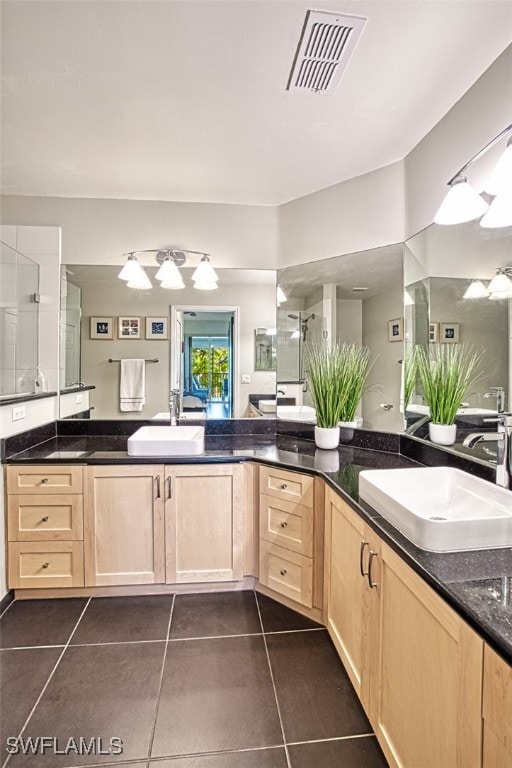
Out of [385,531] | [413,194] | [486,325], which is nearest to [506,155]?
[486,325]

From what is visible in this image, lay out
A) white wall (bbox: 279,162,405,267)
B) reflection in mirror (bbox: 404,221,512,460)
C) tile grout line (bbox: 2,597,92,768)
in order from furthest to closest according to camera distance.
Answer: white wall (bbox: 279,162,405,267) < reflection in mirror (bbox: 404,221,512,460) < tile grout line (bbox: 2,597,92,768)

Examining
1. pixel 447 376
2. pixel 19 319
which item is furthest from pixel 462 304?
pixel 19 319

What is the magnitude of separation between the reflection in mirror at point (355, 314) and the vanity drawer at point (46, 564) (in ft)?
5.45

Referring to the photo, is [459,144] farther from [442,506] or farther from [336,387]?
[442,506]

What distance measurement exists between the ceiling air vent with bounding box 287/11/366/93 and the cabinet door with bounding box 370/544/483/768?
1.76 m

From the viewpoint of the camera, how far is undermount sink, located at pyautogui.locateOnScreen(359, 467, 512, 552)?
3.60ft

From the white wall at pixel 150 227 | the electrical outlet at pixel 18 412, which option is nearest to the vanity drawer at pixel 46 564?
the electrical outlet at pixel 18 412

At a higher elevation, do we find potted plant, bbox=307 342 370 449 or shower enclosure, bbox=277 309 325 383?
shower enclosure, bbox=277 309 325 383

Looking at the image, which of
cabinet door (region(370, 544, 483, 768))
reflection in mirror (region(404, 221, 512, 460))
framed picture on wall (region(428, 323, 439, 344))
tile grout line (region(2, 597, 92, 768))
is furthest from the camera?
framed picture on wall (region(428, 323, 439, 344))

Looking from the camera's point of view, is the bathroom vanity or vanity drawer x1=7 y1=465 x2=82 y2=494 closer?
the bathroom vanity

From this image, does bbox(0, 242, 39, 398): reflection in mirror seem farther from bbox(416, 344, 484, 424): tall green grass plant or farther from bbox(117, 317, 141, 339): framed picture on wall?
bbox(416, 344, 484, 424): tall green grass plant

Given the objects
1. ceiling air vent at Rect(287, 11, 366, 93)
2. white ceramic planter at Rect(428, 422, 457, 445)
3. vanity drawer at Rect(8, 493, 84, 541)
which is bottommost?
vanity drawer at Rect(8, 493, 84, 541)

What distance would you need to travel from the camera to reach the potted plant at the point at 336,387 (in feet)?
7.82

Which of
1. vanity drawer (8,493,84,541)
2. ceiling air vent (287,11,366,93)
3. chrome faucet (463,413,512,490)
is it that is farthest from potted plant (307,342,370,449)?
vanity drawer (8,493,84,541)
